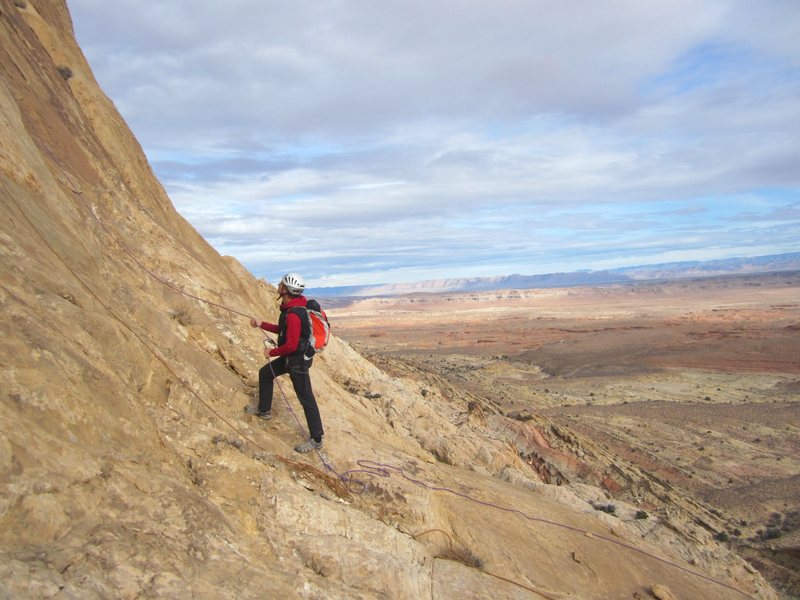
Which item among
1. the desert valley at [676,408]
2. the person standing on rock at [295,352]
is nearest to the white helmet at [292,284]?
the person standing on rock at [295,352]

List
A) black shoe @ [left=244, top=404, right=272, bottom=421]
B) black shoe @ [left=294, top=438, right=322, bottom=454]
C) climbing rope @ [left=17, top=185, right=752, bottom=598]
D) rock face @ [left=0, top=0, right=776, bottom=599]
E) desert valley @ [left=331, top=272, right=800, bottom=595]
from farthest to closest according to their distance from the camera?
desert valley @ [left=331, top=272, right=800, bottom=595] → black shoe @ [left=244, top=404, right=272, bottom=421] → black shoe @ [left=294, top=438, right=322, bottom=454] → climbing rope @ [left=17, top=185, right=752, bottom=598] → rock face @ [left=0, top=0, right=776, bottom=599]

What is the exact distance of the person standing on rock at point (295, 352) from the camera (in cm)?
612

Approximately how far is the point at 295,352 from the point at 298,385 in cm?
38

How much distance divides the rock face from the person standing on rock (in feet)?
1.35

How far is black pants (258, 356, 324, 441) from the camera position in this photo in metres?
6.25

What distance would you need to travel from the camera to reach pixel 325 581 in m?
4.48

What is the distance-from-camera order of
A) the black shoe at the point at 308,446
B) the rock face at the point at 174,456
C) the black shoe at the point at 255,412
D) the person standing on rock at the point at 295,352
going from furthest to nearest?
the black shoe at the point at 255,412, the black shoe at the point at 308,446, the person standing on rock at the point at 295,352, the rock face at the point at 174,456

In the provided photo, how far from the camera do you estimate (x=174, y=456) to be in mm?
4879

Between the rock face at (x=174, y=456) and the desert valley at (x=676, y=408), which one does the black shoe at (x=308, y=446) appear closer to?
the rock face at (x=174, y=456)

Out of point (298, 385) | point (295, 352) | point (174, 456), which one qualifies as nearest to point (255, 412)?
point (298, 385)

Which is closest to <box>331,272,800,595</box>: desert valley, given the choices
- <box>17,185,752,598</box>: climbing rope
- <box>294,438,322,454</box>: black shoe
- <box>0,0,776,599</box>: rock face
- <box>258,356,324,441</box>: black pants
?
<box>17,185,752,598</box>: climbing rope

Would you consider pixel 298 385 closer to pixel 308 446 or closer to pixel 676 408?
pixel 308 446

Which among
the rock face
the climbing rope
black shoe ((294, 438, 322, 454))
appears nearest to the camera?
the rock face

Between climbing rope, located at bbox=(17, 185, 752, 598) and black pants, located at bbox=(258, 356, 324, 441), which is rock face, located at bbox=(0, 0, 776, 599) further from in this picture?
black pants, located at bbox=(258, 356, 324, 441)
